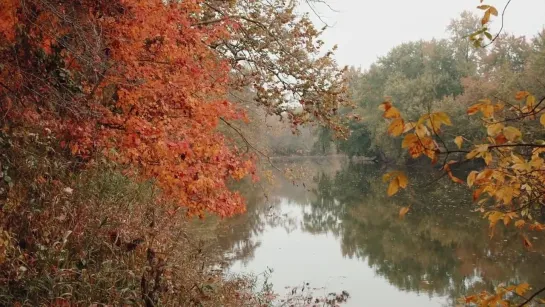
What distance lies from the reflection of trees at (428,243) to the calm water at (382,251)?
0.03 m

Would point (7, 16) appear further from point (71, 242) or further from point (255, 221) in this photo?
point (255, 221)

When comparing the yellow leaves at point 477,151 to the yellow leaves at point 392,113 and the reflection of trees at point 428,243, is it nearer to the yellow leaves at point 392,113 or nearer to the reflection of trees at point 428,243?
the yellow leaves at point 392,113

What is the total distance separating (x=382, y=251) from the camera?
17.1 meters

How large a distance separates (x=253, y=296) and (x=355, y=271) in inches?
203

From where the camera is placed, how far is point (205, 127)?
8297mm

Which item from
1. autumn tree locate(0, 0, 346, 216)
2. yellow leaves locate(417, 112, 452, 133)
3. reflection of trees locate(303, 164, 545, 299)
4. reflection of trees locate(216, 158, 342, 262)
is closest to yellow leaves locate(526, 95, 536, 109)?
yellow leaves locate(417, 112, 452, 133)

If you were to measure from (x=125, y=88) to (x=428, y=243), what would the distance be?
13.8 meters

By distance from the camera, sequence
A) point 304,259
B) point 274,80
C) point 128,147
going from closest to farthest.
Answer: point 128,147 < point 274,80 < point 304,259

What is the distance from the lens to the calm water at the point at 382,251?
13.0 m

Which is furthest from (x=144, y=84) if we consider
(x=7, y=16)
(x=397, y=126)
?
(x=397, y=126)

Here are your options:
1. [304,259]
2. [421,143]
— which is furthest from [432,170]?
[421,143]

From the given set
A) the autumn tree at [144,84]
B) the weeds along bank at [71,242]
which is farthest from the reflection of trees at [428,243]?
the weeds along bank at [71,242]

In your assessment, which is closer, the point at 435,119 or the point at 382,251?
the point at 435,119

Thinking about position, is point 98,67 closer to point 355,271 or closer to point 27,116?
point 27,116
